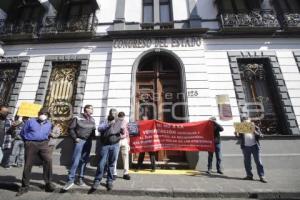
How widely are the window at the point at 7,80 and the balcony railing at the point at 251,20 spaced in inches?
417

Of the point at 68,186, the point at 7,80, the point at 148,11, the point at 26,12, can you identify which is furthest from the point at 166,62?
the point at 26,12

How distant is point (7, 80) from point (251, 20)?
12361 mm

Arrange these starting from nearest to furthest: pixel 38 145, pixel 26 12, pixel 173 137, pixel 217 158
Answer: pixel 38 145 → pixel 217 158 → pixel 173 137 → pixel 26 12

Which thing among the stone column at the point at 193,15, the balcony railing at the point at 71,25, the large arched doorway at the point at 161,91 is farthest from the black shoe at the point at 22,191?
the stone column at the point at 193,15

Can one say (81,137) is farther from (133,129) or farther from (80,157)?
(133,129)

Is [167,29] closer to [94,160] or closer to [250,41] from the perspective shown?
[250,41]

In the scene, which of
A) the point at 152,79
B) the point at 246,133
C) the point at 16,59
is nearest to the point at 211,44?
the point at 152,79

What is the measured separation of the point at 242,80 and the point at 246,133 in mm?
4218

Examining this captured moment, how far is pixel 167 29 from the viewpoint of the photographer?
34.7 feet

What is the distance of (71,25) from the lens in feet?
37.8

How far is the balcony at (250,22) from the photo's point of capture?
413 inches

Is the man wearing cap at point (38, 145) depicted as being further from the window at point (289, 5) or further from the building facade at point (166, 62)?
the window at point (289, 5)

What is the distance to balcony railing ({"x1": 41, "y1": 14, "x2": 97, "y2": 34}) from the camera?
37.3 feet

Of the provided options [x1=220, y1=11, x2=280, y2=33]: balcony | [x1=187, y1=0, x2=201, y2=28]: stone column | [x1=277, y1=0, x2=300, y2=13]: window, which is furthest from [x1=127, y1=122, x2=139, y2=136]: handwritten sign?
[x1=277, y1=0, x2=300, y2=13]: window
